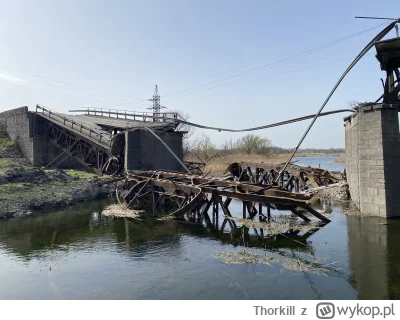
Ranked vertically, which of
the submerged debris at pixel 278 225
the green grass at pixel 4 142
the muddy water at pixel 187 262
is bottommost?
the muddy water at pixel 187 262

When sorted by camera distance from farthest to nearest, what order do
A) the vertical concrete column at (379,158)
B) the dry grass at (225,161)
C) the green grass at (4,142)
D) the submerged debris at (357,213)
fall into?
the dry grass at (225,161)
the green grass at (4,142)
the submerged debris at (357,213)
the vertical concrete column at (379,158)

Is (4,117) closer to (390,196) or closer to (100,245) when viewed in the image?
(100,245)

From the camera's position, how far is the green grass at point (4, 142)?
2726 centimetres

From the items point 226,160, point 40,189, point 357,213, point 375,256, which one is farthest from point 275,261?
point 226,160

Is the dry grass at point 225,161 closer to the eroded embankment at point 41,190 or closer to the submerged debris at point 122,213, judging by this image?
the eroded embankment at point 41,190

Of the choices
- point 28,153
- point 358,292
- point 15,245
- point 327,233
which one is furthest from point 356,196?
point 28,153

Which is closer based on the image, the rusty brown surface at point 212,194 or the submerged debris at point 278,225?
the rusty brown surface at point 212,194

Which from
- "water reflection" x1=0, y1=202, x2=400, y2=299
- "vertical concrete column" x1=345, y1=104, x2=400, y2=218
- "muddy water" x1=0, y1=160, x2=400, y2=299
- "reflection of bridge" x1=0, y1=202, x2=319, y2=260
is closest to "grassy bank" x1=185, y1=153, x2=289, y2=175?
"reflection of bridge" x1=0, y1=202, x2=319, y2=260

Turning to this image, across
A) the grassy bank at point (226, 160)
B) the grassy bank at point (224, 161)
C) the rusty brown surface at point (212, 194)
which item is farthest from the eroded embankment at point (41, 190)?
the grassy bank at point (224, 161)

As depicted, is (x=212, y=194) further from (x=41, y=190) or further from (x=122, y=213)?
(x=41, y=190)

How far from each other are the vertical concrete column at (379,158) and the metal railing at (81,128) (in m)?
17.5

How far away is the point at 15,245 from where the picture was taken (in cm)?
1112

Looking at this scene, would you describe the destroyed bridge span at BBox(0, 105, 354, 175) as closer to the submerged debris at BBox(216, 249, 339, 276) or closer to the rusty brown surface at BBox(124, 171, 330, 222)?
the rusty brown surface at BBox(124, 171, 330, 222)

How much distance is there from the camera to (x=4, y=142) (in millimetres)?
28031
